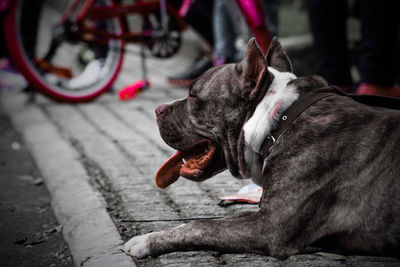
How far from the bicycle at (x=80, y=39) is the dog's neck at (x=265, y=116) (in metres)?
3.45

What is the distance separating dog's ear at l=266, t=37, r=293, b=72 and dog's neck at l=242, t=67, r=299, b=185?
0.54 ft

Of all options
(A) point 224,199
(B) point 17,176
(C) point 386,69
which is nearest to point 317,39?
(C) point 386,69

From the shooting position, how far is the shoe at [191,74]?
623cm

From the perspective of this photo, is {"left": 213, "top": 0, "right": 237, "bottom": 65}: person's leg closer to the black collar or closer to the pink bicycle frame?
the pink bicycle frame

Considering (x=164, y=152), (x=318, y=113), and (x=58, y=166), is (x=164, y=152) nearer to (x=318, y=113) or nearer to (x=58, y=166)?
(x=58, y=166)

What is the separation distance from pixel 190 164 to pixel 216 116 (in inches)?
12.7

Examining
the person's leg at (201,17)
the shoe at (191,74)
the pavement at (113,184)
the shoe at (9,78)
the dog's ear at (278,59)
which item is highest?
the dog's ear at (278,59)

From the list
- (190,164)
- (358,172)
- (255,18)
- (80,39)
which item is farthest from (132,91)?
(358,172)

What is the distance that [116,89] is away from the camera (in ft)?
20.9

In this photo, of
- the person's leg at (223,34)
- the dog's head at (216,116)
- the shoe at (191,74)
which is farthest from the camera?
the shoe at (191,74)

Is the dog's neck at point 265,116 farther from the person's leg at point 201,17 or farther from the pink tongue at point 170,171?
the person's leg at point 201,17

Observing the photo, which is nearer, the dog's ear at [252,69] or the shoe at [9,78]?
the dog's ear at [252,69]

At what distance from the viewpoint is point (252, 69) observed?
2.40 meters

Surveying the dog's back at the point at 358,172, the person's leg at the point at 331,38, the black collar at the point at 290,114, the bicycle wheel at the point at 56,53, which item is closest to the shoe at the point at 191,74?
the bicycle wheel at the point at 56,53
